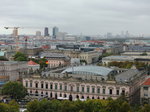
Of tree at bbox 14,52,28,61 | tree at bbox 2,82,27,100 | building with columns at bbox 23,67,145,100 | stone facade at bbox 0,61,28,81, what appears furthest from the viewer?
tree at bbox 14,52,28,61

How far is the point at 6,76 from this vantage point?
89.7m

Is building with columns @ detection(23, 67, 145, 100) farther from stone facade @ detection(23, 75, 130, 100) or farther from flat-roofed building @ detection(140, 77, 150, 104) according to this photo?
flat-roofed building @ detection(140, 77, 150, 104)

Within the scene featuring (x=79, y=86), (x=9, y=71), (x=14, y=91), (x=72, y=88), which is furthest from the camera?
(x=9, y=71)

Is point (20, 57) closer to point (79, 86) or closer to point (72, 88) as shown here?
point (72, 88)

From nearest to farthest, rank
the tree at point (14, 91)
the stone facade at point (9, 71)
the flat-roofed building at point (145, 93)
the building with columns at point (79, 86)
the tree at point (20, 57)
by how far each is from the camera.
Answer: the flat-roofed building at point (145, 93), the tree at point (14, 91), the building with columns at point (79, 86), the stone facade at point (9, 71), the tree at point (20, 57)

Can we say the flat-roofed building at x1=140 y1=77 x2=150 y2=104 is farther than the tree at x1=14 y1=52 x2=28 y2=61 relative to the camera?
No

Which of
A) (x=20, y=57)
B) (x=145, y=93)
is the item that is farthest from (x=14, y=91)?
(x=20, y=57)

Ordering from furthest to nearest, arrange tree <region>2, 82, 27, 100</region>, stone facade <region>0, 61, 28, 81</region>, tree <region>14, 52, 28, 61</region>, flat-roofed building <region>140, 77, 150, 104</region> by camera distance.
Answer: tree <region>14, 52, 28, 61</region> < stone facade <region>0, 61, 28, 81</region> < tree <region>2, 82, 27, 100</region> < flat-roofed building <region>140, 77, 150, 104</region>

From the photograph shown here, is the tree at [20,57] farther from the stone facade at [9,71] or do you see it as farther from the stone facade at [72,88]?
the stone facade at [72,88]

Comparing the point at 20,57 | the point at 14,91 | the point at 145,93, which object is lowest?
the point at 145,93

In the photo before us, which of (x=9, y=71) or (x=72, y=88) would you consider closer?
(x=72, y=88)

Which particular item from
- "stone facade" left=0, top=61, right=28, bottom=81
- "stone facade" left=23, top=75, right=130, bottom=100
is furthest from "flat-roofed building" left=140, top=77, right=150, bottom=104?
"stone facade" left=0, top=61, right=28, bottom=81

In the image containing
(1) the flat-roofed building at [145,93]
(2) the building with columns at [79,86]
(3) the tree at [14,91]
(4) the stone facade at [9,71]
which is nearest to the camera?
(1) the flat-roofed building at [145,93]

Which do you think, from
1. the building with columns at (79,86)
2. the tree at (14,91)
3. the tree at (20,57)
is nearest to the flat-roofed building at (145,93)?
the building with columns at (79,86)
